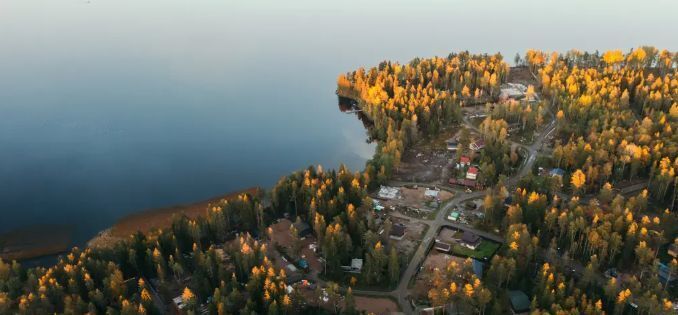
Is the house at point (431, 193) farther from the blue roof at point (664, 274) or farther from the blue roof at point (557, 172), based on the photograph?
the blue roof at point (664, 274)

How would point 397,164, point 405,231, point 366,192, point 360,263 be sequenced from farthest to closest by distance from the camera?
point 397,164 → point 366,192 → point 405,231 → point 360,263

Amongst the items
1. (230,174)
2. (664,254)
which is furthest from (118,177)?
(664,254)

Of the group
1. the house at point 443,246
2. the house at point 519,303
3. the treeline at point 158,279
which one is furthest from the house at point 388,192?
the house at point 519,303

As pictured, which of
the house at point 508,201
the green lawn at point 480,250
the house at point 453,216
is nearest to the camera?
the green lawn at point 480,250

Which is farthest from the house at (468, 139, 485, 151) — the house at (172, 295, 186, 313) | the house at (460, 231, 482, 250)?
the house at (172, 295, 186, 313)

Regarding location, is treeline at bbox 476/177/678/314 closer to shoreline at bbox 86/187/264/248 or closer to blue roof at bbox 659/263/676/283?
blue roof at bbox 659/263/676/283

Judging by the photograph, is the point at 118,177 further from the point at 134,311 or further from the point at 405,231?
the point at 405,231
